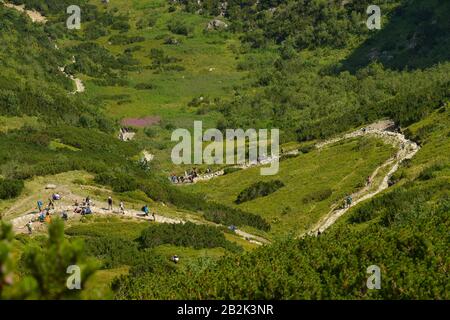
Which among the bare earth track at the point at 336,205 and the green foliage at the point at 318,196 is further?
the green foliage at the point at 318,196

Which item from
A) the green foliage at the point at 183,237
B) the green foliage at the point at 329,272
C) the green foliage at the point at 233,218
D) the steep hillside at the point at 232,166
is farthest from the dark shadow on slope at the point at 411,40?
the green foliage at the point at 329,272

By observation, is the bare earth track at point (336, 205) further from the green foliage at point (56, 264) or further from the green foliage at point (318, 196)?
the green foliage at point (56, 264)

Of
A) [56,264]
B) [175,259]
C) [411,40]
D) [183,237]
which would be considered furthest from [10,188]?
[411,40]

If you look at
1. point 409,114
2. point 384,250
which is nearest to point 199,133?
point 409,114

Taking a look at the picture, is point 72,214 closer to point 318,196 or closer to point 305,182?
point 318,196

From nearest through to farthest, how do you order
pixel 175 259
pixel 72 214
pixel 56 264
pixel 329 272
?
pixel 56 264, pixel 329 272, pixel 175 259, pixel 72 214

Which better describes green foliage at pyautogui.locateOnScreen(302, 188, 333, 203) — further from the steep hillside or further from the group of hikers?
the group of hikers
